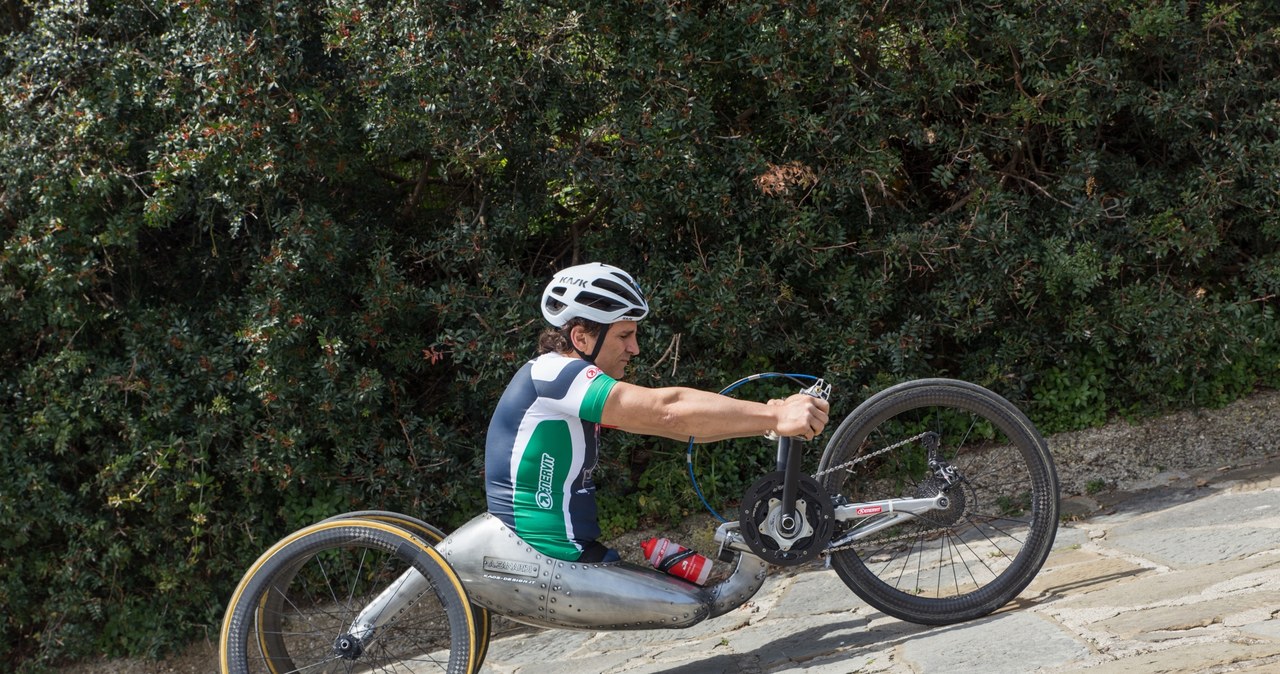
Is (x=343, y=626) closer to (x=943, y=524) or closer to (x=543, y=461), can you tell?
(x=543, y=461)

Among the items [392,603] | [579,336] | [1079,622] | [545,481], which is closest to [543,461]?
[545,481]

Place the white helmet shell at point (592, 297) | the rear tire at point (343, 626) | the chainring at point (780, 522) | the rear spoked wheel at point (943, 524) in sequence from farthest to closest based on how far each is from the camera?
the rear spoked wheel at point (943, 524) < the chainring at point (780, 522) < the white helmet shell at point (592, 297) < the rear tire at point (343, 626)

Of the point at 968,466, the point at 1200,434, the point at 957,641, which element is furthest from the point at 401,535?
the point at 1200,434

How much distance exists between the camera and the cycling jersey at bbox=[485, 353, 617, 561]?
12.7 feet

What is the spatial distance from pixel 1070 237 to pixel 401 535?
371 cm

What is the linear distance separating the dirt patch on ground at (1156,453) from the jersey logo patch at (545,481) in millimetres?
2009

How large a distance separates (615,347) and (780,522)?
85 cm

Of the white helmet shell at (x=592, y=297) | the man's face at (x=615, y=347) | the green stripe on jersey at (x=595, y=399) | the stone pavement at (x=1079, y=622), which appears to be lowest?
the stone pavement at (x=1079, y=622)

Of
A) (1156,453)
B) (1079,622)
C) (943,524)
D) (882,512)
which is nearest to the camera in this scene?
(1079,622)

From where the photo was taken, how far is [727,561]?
4301 millimetres

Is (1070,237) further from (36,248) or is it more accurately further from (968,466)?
(36,248)

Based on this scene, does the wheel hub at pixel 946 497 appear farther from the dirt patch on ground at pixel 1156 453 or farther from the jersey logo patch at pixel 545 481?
the dirt patch on ground at pixel 1156 453

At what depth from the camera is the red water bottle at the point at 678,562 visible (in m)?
4.12

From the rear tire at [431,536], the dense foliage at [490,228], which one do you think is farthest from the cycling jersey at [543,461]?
the dense foliage at [490,228]
